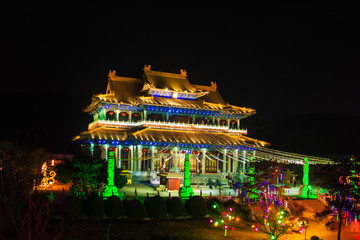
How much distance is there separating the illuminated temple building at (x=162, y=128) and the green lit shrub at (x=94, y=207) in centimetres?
1720

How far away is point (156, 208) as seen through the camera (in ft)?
71.4

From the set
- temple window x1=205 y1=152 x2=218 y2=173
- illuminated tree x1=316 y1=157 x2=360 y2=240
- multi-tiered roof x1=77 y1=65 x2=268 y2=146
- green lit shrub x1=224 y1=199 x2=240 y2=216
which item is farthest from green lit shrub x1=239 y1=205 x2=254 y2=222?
temple window x1=205 y1=152 x2=218 y2=173

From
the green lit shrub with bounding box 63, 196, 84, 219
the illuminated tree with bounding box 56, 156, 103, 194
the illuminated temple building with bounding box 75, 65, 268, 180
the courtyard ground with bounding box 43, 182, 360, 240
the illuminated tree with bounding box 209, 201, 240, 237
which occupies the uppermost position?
the illuminated temple building with bounding box 75, 65, 268, 180

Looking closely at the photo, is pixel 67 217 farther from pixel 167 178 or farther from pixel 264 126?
pixel 264 126

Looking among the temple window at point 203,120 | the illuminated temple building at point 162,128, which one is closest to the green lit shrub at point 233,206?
the illuminated temple building at point 162,128

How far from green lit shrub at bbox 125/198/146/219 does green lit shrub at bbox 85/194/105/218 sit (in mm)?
1436

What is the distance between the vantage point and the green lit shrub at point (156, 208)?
21.7 metres

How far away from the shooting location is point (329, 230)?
21.5 meters

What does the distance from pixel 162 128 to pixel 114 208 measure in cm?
2218

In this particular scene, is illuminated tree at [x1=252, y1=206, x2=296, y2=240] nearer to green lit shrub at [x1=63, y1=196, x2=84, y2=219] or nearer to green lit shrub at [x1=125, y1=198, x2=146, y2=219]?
green lit shrub at [x1=125, y1=198, x2=146, y2=219]

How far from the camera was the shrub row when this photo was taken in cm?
2055

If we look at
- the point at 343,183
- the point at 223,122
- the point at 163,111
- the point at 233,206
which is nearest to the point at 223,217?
the point at 233,206

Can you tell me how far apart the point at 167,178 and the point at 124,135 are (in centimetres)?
1208

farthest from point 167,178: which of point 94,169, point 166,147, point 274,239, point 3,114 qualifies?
point 3,114
